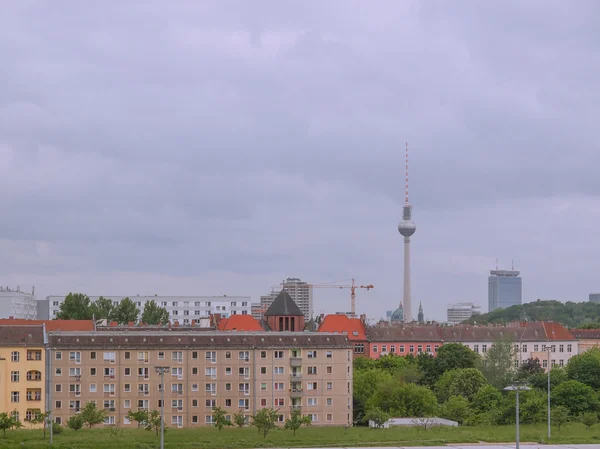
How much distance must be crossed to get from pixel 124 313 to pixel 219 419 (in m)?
93.5

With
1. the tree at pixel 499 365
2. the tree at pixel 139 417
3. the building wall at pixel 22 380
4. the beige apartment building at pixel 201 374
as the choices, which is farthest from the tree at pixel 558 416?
the building wall at pixel 22 380

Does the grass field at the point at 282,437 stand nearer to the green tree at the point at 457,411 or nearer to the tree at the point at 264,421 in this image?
the tree at the point at 264,421

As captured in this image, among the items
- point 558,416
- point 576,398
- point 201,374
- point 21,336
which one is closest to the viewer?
point 558,416

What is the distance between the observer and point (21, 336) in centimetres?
9288

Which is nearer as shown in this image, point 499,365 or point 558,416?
point 558,416

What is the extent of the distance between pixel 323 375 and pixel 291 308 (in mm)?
48399

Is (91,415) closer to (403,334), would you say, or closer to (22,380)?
(22,380)

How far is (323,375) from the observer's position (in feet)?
326

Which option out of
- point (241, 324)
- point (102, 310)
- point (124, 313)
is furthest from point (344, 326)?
point (102, 310)

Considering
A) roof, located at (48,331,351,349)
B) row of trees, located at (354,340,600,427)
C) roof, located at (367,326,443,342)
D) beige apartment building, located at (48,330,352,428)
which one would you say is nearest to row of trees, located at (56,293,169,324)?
roof, located at (367,326,443,342)

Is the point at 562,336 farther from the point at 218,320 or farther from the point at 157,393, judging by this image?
the point at 157,393

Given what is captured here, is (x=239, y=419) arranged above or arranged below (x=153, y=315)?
below

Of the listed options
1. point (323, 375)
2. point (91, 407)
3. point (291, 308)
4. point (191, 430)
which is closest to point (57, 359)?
point (91, 407)

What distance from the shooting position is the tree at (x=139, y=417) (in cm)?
8594
